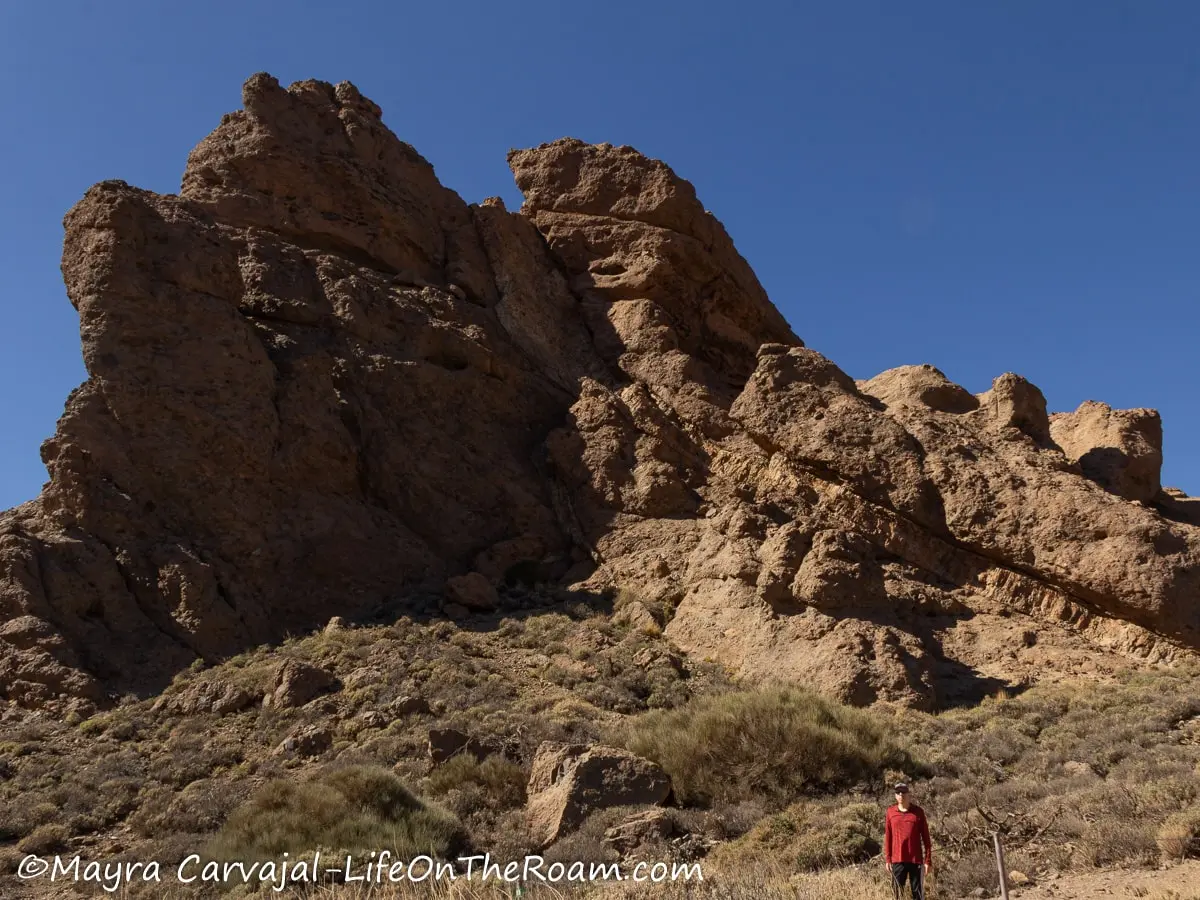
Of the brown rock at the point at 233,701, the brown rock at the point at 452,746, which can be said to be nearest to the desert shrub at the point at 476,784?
the brown rock at the point at 452,746

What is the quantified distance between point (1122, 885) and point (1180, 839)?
78 centimetres

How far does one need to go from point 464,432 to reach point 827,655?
10.2 meters

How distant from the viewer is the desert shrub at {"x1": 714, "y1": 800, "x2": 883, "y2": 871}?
Answer: 9.30m

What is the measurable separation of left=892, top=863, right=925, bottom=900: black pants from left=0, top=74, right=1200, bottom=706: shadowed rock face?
7405 mm

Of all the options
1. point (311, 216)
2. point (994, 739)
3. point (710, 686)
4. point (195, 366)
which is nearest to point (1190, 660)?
point (994, 739)

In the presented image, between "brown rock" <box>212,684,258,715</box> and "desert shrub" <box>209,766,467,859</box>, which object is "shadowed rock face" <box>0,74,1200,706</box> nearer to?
"brown rock" <box>212,684,258,715</box>

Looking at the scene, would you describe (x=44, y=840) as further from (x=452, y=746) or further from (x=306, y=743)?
(x=452, y=746)

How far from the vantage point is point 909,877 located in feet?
25.5

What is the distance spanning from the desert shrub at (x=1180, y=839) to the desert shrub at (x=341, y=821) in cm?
655

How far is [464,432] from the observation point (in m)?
22.5

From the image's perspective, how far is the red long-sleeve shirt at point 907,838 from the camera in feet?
25.4

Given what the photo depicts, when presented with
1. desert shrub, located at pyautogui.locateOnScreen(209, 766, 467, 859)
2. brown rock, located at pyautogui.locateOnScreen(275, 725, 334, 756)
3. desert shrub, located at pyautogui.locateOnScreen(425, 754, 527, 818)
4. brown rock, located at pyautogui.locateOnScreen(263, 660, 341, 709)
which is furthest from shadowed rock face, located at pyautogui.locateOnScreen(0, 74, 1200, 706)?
desert shrub, located at pyautogui.locateOnScreen(209, 766, 467, 859)

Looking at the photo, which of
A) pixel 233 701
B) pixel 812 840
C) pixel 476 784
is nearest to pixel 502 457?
pixel 233 701

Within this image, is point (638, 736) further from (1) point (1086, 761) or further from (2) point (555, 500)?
(2) point (555, 500)
